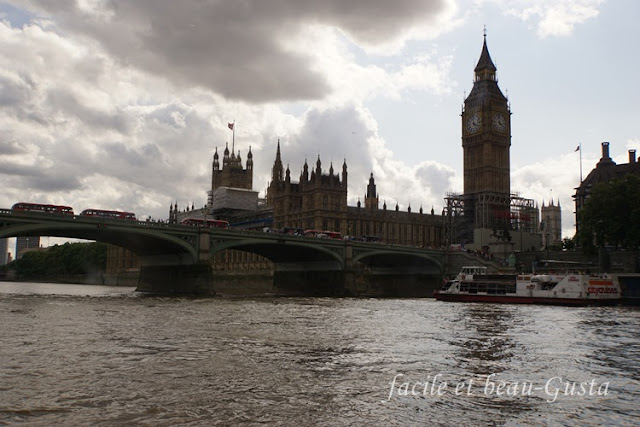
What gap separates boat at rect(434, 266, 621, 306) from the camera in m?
56.2

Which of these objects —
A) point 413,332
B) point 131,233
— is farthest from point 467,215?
point 413,332

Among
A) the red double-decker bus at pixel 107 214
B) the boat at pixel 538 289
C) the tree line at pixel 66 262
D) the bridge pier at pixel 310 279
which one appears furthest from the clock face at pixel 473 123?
the tree line at pixel 66 262

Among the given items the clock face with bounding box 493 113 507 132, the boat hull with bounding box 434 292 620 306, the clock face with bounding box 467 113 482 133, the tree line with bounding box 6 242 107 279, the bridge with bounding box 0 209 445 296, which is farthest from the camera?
the tree line with bounding box 6 242 107 279

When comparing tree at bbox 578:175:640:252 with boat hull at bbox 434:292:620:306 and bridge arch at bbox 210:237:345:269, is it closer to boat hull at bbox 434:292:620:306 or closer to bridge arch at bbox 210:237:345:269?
boat hull at bbox 434:292:620:306

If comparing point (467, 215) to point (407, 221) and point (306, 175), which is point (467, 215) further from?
point (306, 175)

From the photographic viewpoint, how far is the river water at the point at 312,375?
13.0 meters

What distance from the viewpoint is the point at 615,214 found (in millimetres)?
70938

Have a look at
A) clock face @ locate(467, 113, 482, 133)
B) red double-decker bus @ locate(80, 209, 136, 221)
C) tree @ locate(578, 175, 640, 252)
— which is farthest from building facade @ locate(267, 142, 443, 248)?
red double-decker bus @ locate(80, 209, 136, 221)

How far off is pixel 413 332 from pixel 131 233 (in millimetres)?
38724

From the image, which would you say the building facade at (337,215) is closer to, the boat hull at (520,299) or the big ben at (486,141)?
the big ben at (486,141)

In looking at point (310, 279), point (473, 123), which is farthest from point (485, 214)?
point (310, 279)

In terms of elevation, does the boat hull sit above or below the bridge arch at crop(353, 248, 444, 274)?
below

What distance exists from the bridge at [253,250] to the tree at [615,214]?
2341 centimetres

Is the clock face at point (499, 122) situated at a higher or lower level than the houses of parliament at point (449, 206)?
higher
